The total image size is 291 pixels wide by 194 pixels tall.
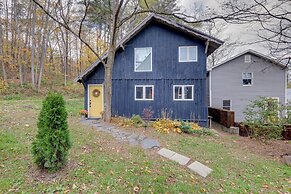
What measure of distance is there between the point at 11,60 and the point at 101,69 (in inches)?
626

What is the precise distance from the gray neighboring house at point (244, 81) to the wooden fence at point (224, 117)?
215 centimetres

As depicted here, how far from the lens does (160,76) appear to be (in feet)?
38.4

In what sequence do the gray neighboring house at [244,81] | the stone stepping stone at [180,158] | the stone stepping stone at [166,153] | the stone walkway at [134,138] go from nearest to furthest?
the stone stepping stone at [180,158]
the stone stepping stone at [166,153]
the stone walkway at [134,138]
the gray neighboring house at [244,81]

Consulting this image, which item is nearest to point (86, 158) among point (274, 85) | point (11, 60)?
point (274, 85)

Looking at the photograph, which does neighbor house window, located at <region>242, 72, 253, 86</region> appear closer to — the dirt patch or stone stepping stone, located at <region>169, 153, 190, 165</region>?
the dirt patch

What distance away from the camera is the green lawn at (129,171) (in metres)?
3.83

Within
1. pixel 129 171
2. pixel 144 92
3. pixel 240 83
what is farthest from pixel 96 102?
pixel 240 83

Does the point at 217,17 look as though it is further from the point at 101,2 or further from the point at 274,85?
the point at 274,85

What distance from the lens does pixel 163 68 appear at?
38.4 ft

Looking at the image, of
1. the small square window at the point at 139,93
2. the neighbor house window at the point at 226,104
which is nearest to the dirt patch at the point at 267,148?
the small square window at the point at 139,93

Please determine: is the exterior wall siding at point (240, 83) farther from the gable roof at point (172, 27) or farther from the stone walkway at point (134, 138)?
the stone walkway at point (134, 138)

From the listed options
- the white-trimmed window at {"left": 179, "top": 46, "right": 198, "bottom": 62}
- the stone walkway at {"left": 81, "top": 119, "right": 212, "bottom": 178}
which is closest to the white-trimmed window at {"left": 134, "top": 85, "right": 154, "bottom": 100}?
the white-trimmed window at {"left": 179, "top": 46, "right": 198, "bottom": 62}

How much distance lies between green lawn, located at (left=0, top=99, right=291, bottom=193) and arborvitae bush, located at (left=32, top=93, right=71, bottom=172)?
0.94ft

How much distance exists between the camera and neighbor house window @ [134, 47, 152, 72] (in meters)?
11.9
